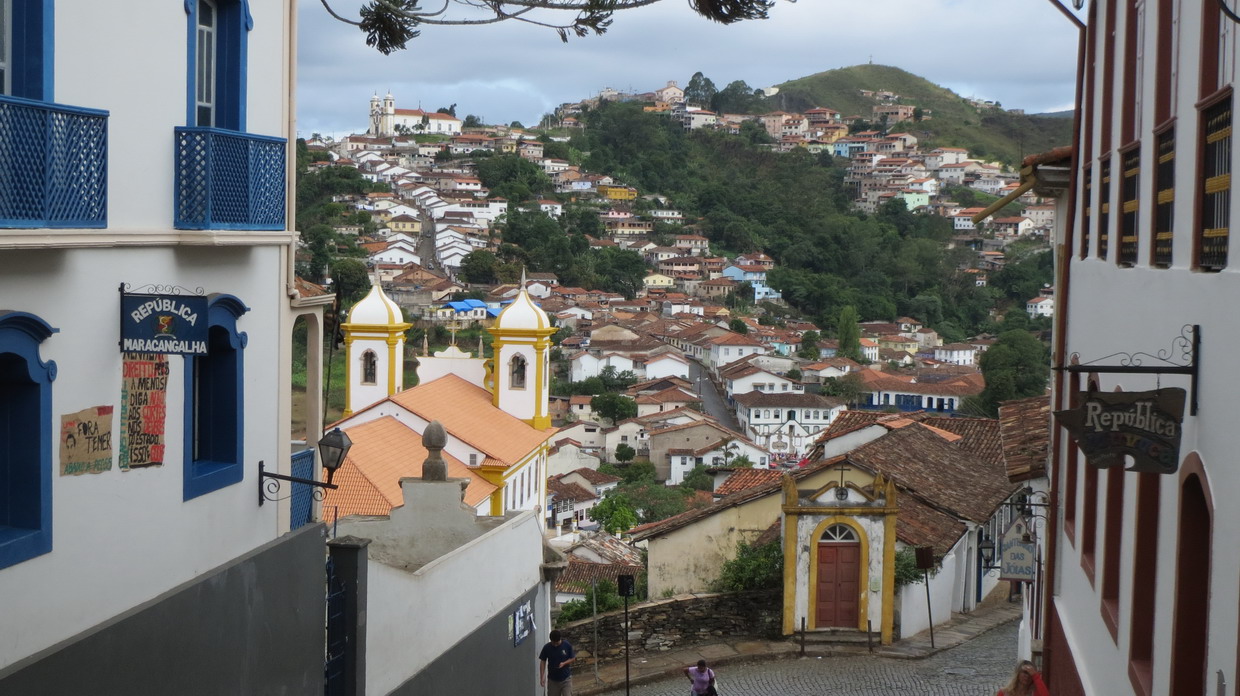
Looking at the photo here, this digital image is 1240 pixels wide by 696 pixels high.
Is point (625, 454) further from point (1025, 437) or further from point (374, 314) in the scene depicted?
point (1025, 437)

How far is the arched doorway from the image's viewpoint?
18.0 metres

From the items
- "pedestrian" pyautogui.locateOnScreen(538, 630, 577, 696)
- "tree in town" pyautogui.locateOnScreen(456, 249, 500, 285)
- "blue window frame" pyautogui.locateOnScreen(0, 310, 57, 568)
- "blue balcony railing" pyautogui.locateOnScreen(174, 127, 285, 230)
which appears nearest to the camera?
"blue window frame" pyautogui.locateOnScreen(0, 310, 57, 568)

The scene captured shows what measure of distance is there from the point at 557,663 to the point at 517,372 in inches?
950

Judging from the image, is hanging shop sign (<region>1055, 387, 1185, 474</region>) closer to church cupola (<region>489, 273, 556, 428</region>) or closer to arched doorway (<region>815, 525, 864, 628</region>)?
arched doorway (<region>815, 525, 864, 628</region>)

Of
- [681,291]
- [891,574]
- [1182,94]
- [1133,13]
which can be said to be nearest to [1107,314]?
[1133,13]

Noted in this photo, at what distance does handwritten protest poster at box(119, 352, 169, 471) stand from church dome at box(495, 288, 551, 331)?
97.6 feet

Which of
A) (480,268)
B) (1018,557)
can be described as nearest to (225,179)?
(1018,557)

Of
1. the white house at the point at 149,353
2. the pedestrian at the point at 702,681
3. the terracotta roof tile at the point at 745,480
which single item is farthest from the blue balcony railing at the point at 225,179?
the terracotta roof tile at the point at 745,480

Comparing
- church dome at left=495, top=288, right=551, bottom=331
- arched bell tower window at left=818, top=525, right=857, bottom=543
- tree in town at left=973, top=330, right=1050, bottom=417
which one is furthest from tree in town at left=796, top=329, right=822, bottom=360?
arched bell tower window at left=818, top=525, right=857, bottom=543

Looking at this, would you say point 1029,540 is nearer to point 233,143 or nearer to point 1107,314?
point 1107,314

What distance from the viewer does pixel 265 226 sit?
8.03 meters

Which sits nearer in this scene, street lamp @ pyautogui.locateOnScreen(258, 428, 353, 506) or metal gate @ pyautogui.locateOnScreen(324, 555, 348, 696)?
street lamp @ pyautogui.locateOnScreen(258, 428, 353, 506)

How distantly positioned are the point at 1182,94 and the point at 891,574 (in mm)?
13160

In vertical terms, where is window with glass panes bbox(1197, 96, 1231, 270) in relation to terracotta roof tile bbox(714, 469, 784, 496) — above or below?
above
